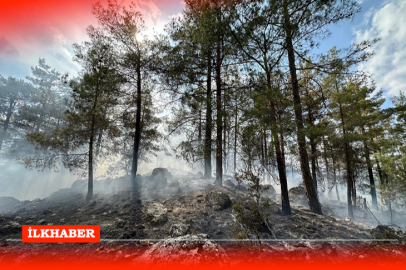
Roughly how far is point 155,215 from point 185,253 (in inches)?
113

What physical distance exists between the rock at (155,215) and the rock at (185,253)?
1916 mm

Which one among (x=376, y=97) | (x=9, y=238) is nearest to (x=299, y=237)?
(x=9, y=238)

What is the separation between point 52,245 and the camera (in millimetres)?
3467

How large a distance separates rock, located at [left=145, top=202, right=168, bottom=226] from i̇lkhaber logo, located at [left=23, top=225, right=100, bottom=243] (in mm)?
1407

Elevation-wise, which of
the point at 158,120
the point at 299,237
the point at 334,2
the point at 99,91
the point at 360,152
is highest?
the point at 334,2

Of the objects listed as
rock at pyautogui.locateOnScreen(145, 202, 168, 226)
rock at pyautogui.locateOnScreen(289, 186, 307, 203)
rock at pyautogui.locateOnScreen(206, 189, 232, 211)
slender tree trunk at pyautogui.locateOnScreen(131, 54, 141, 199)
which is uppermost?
slender tree trunk at pyautogui.locateOnScreen(131, 54, 141, 199)

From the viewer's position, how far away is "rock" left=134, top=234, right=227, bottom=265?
2.40 meters

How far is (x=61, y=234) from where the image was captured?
4.14 metres

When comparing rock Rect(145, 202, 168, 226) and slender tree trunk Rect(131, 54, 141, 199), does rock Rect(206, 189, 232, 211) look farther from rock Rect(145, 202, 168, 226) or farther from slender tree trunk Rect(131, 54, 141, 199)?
slender tree trunk Rect(131, 54, 141, 199)

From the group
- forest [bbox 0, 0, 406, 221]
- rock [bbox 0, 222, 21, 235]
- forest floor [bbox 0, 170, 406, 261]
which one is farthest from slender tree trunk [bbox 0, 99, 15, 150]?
rock [bbox 0, 222, 21, 235]

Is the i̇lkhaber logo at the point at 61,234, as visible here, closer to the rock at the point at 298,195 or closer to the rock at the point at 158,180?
the rock at the point at 158,180

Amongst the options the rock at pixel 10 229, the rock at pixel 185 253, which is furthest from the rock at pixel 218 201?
the rock at pixel 10 229

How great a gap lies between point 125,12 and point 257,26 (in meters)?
9.90

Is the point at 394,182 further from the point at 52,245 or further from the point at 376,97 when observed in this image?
the point at 52,245
